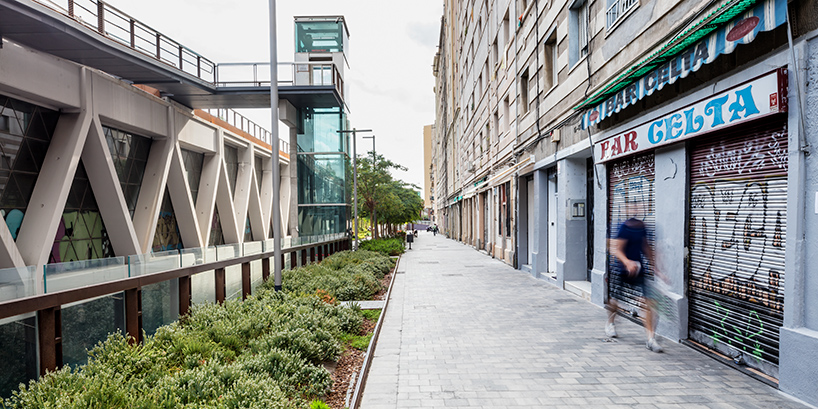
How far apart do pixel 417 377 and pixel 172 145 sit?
63.0ft

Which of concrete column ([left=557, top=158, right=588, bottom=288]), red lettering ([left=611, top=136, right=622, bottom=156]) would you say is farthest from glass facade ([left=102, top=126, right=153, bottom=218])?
red lettering ([left=611, top=136, right=622, bottom=156])

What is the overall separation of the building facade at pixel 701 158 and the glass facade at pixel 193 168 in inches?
784

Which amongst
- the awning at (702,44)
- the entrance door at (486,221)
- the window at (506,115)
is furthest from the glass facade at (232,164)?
the awning at (702,44)

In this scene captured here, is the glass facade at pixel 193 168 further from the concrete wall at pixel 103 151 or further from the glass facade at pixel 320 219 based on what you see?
the glass facade at pixel 320 219

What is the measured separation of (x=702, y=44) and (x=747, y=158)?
1.61 m

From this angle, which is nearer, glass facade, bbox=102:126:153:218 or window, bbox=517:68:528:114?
window, bbox=517:68:528:114

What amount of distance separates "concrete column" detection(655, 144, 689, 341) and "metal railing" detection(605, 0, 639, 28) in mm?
3238

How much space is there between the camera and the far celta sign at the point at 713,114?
472 centimetres

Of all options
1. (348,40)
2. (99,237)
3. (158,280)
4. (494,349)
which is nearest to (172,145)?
(99,237)

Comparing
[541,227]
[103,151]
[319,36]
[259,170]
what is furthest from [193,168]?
[541,227]

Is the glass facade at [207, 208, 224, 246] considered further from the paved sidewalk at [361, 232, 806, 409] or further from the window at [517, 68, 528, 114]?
the paved sidewalk at [361, 232, 806, 409]

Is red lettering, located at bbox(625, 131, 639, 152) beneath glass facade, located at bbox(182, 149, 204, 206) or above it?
beneath

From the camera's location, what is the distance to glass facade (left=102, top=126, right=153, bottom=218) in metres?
17.3

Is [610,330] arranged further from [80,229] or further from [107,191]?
[80,229]
